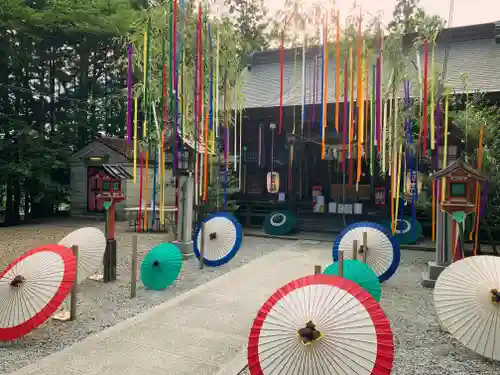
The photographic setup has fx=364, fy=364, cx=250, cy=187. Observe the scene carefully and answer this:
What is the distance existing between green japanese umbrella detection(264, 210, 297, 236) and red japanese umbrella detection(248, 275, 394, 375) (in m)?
9.42

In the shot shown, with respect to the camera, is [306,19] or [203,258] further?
[203,258]

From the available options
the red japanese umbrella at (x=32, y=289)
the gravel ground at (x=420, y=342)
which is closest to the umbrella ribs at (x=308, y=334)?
the gravel ground at (x=420, y=342)

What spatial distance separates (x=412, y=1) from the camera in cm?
2405

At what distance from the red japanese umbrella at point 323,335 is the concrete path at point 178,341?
0.99 metres

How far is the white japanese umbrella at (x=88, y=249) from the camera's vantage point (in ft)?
18.8

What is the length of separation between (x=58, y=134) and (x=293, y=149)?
442 inches

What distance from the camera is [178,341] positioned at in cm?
414

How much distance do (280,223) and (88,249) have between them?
7508mm

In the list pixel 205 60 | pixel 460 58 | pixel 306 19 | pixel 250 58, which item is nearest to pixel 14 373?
pixel 306 19

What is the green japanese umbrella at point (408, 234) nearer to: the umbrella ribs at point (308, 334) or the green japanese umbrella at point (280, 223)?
the green japanese umbrella at point (280, 223)

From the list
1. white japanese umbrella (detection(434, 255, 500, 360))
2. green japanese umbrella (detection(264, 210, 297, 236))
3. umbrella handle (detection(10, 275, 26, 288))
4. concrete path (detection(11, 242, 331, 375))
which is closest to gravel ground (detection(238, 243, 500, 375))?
white japanese umbrella (detection(434, 255, 500, 360))

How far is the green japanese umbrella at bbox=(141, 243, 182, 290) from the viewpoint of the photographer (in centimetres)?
602

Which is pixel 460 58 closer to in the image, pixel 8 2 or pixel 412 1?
pixel 412 1

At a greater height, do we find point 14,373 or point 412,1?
point 412,1
